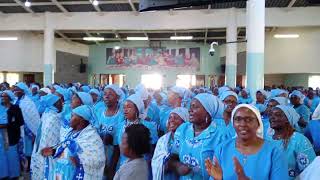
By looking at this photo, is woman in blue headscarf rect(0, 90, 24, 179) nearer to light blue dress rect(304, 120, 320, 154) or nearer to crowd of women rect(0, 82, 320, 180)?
crowd of women rect(0, 82, 320, 180)

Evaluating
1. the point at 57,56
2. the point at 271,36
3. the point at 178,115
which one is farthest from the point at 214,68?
the point at 178,115

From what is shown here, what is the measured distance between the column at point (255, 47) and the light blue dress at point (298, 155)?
7771mm

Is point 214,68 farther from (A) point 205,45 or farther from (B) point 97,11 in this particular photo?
(B) point 97,11

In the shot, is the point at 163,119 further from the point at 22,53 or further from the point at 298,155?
the point at 22,53

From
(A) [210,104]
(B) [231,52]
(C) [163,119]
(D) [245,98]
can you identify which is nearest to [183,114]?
(A) [210,104]

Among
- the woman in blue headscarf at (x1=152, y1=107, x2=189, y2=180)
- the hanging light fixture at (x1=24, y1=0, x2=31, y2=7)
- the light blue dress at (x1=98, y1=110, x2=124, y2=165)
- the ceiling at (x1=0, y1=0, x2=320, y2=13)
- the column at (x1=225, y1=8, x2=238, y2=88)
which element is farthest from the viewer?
the hanging light fixture at (x1=24, y1=0, x2=31, y2=7)

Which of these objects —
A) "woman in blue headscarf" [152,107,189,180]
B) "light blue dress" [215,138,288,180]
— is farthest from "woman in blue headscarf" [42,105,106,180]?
"light blue dress" [215,138,288,180]

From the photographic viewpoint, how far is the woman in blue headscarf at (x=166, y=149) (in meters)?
2.95

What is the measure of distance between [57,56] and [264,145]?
791 inches

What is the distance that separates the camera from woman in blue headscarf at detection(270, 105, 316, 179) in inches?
120

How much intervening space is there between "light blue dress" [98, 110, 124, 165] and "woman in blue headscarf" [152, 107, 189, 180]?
2.90 feet

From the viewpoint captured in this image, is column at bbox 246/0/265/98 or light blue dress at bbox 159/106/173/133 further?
column at bbox 246/0/265/98

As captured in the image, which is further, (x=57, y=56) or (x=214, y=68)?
(x=214, y=68)

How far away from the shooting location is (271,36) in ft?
63.6
